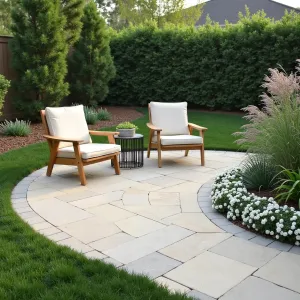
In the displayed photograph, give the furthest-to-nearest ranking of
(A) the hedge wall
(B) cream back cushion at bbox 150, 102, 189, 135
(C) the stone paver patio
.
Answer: (A) the hedge wall, (B) cream back cushion at bbox 150, 102, 189, 135, (C) the stone paver patio

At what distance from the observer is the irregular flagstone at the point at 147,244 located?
261 centimetres

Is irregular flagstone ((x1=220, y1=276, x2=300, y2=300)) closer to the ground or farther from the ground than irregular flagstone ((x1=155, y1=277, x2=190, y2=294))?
farther from the ground

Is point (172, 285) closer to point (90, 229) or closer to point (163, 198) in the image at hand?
point (90, 229)

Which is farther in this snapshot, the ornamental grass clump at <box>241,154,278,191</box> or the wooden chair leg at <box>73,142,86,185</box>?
the wooden chair leg at <box>73,142,86,185</box>

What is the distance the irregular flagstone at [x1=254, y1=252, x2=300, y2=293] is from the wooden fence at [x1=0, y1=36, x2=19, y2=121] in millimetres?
7504

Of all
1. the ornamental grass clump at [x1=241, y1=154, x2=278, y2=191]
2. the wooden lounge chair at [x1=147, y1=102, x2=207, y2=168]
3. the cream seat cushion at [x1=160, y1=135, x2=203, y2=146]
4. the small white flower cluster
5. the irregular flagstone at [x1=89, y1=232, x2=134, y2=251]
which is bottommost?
the irregular flagstone at [x1=89, y1=232, x2=134, y2=251]

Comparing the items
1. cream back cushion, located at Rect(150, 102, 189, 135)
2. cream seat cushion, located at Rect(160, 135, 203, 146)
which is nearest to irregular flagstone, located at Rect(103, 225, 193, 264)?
cream seat cushion, located at Rect(160, 135, 203, 146)

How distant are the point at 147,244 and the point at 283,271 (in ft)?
3.21

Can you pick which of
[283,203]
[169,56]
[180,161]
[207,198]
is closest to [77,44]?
[169,56]

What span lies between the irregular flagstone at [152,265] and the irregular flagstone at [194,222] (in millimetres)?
606

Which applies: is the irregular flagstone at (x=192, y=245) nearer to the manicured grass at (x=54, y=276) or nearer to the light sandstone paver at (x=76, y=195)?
the manicured grass at (x=54, y=276)

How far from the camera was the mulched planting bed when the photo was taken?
655cm

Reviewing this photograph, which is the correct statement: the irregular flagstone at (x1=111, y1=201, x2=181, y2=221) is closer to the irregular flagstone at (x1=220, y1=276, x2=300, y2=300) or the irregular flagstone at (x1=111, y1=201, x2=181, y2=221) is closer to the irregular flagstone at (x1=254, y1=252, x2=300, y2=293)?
the irregular flagstone at (x1=254, y1=252, x2=300, y2=293)

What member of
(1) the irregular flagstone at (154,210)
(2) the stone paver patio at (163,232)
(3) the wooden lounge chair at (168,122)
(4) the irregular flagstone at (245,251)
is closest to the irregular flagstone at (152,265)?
(2) the stone paver patio at (163,232)
